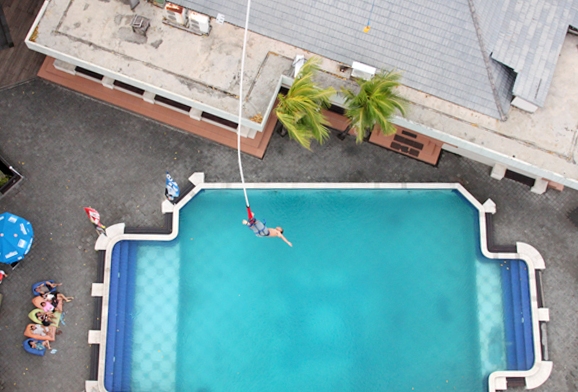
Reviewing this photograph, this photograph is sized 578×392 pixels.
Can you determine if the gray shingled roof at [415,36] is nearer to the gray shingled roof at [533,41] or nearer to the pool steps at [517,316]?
the gray shingled roof at [533,41]

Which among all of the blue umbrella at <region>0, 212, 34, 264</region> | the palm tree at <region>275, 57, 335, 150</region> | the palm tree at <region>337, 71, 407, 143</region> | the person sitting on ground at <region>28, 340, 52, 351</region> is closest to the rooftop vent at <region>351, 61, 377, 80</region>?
the palm tree at <region>337, 71, 407, 143</region>

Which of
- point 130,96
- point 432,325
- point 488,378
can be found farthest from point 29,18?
point 488,378

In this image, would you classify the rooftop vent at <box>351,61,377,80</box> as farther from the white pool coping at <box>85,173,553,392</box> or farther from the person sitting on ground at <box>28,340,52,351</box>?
the person sitting on ground at <box>28,340,52,351</box>

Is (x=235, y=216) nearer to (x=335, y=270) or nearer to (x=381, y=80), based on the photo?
(x=335, y=270)

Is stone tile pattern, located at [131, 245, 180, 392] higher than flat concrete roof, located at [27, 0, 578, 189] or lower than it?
lower

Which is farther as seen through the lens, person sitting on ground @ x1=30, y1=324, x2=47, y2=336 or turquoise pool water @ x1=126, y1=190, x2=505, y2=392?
turquoise pool water @ x1=126, y1=190, x2=505, y2=392

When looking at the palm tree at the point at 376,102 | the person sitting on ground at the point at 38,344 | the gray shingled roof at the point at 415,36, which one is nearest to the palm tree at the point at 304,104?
the palm tree at the point at 376,102

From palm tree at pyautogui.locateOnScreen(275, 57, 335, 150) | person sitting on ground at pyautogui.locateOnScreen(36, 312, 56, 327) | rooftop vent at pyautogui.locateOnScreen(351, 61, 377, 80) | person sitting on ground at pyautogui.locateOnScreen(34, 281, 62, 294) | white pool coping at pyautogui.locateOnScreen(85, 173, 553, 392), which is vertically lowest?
person sitting on ground at pyautogui.locateOnScreen(36, 312, 56, 327)
